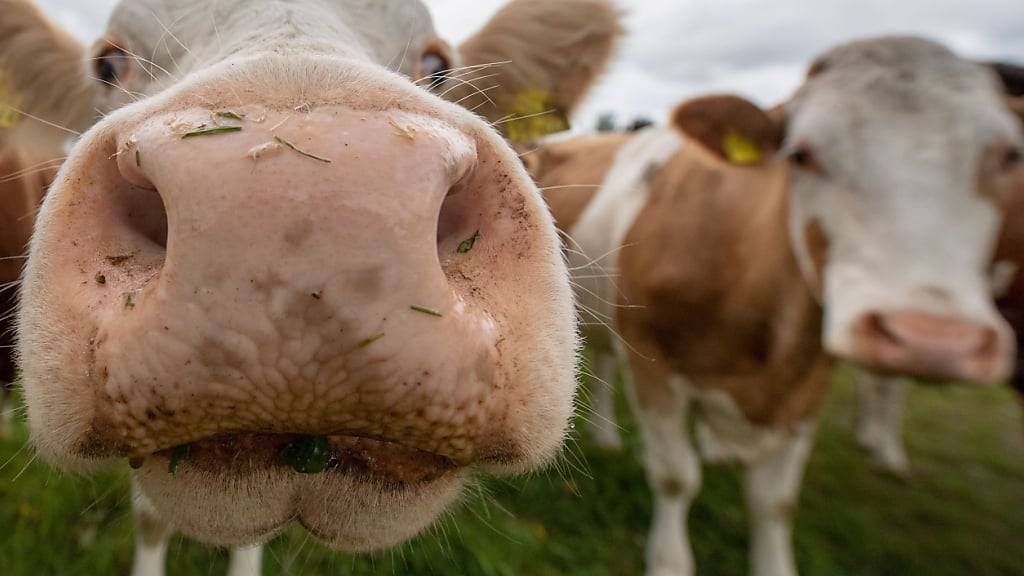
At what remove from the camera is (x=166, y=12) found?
5.34ft

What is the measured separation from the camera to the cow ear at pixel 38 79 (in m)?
2.15

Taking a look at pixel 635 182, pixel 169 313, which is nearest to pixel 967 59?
pixel 635 182

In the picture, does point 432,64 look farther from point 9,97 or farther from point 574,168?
point 574,168

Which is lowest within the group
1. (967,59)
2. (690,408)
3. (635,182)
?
(690,408)

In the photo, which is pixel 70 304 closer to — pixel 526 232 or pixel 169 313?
pixel 169 313

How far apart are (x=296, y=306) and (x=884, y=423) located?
5175 millimetres

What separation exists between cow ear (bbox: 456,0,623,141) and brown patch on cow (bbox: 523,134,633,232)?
1.28 m

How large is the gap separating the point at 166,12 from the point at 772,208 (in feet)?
7.78

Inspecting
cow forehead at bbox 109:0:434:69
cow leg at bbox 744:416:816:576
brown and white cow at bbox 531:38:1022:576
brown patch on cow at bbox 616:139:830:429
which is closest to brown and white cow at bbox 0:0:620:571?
cow forehead at bbox 109:0:434:69

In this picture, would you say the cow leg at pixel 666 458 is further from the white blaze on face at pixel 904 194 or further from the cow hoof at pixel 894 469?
the cow hoof at pixel 894 469

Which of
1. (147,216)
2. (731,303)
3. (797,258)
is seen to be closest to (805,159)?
(797,258)

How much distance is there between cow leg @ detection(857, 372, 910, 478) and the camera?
4586 mm

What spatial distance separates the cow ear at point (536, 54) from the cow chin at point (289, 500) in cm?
172

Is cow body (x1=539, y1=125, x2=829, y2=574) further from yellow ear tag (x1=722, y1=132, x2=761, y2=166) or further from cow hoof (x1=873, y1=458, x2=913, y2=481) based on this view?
cow hoof (x1=873, y1=458, x2=913, y2=481)
